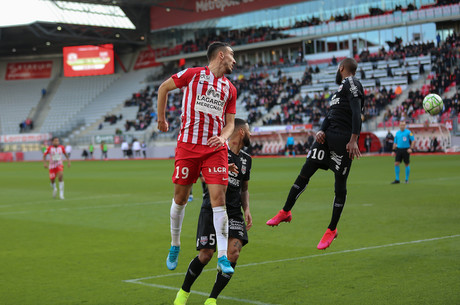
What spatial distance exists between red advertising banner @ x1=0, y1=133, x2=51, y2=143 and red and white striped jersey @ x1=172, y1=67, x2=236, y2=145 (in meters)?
70.9

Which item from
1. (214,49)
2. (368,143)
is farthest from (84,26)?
(214,49)

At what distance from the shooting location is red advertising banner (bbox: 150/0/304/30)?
71.3 meters

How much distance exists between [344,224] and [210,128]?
764 centimetres

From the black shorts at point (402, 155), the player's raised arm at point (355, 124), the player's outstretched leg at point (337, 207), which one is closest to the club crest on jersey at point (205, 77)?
the player's raised arm at point (355, 124)

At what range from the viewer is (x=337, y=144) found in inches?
351

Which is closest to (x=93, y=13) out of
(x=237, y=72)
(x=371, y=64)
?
(x=237, y=72)

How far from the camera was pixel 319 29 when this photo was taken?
65562mm

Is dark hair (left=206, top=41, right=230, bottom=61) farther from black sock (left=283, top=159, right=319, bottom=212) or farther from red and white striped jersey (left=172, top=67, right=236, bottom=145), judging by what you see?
black sock (left=283, top=159, right=319, bottom=212)

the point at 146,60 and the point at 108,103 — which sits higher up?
the point at 146,60

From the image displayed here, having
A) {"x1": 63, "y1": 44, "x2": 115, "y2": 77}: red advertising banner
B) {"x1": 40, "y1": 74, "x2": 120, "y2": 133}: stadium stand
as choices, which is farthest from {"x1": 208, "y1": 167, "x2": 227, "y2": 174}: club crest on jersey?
{"x1": 63, "y1": 44, "x2": 115, "y2": 77}: red advertising banner

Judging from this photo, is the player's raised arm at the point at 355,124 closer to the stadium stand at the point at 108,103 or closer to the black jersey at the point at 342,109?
the black jersey at the point at 342,109

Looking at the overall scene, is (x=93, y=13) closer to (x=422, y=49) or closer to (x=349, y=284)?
(x=422, y=49)

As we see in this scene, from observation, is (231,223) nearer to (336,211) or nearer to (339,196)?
(336,211)

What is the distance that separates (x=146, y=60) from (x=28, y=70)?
18.7m
